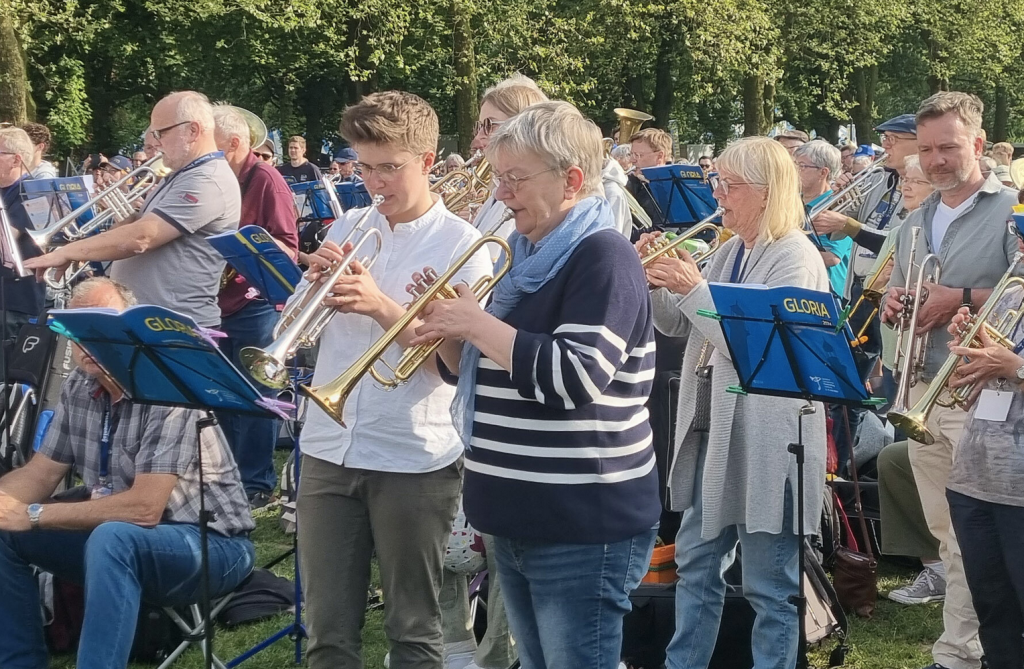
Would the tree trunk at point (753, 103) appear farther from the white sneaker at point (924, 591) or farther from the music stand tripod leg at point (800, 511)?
the music stand tripod leg at point (800, 511)

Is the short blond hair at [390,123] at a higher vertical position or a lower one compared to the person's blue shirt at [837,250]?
higher

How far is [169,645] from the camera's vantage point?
15.5 feet

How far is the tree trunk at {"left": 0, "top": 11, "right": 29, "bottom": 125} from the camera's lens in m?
17.6

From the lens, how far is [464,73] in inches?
885

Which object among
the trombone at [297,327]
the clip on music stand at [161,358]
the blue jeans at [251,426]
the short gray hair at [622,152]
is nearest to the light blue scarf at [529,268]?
the trombone at [297,327]

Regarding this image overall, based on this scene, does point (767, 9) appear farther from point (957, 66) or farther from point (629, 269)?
point (629, 269)

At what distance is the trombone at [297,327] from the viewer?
10.1ft

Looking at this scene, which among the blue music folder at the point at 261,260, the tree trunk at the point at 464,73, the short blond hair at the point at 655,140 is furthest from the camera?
the tree trunk at the point at 464,73

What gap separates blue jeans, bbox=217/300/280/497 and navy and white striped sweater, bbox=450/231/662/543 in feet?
11.8

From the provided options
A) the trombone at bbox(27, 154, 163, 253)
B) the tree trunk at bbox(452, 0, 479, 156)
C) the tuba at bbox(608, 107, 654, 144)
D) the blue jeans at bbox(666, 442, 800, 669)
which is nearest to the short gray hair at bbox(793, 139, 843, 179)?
the tuba at bbox(608, 107, 654, 144)

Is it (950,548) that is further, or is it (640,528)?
(950,548)

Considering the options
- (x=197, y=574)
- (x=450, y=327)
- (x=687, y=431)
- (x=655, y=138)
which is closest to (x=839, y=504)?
(x=687, y=431)

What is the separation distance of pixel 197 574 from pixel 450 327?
1.89m

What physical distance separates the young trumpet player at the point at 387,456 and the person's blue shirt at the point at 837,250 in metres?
3.48
